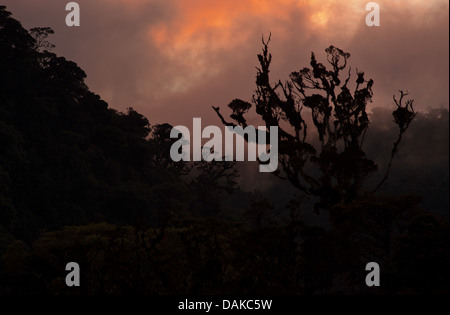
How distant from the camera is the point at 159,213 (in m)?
13.9

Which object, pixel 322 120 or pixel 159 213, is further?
pixel 322 120

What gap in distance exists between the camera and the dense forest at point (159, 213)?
23.3 meters

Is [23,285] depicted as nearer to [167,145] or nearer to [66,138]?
[66,138]

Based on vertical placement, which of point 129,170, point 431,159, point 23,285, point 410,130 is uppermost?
point 410,130

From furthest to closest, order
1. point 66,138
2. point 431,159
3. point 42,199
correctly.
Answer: point 431,159, point 66,138, point 42,199

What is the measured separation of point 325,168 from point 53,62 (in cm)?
5772

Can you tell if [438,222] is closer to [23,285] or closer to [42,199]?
[23,285]

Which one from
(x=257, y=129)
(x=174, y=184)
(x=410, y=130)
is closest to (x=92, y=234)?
(x=257, y=129)

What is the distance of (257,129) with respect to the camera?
31828 mm

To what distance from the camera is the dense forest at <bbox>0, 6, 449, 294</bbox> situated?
23.3 meters

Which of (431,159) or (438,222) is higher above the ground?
(431,159)
